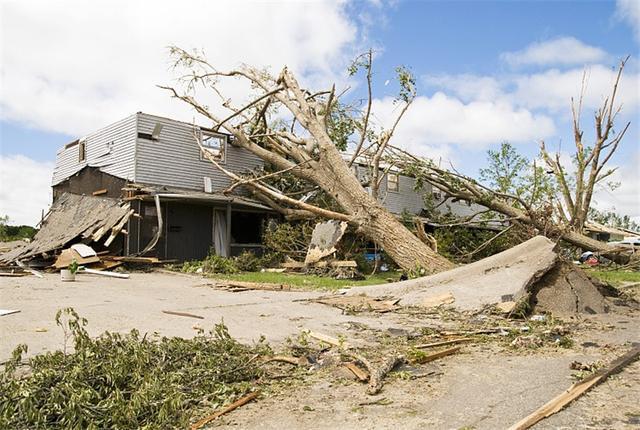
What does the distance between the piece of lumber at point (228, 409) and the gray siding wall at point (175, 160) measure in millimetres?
13953

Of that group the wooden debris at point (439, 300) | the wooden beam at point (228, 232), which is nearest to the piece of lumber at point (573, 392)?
the wooden debris at point (439, 300)

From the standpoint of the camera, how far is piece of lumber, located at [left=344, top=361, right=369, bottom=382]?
4074mm

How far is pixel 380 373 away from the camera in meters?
4.10

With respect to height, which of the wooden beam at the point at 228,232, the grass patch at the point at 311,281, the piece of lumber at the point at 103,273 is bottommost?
the grass patch at the point at 311,281

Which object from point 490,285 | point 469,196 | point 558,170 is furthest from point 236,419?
point 558,170

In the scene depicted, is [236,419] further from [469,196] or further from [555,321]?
Answer: [469,196]

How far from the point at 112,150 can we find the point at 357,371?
1540cm

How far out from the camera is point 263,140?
1827cm

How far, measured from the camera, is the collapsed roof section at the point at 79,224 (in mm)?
14773

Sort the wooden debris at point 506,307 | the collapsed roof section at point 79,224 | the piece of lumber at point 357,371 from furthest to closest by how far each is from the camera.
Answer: the collapsed roof section at point 79,224
the wooden debris at point 506,307
the piece of lumber at point 357,371

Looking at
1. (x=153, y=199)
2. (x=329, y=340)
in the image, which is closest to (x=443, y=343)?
(x=329, y=340)

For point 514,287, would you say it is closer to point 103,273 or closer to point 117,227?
point 103,273

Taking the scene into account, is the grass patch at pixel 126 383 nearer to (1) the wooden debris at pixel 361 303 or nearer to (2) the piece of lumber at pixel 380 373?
(2) the piece of lumber at pixel 380 373

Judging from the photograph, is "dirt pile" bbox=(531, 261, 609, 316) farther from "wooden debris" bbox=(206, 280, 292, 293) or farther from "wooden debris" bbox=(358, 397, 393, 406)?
"wooden debris" bbox=(358, 397, 393, 406)
